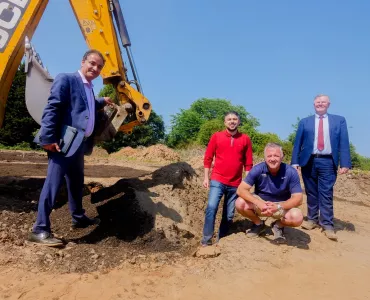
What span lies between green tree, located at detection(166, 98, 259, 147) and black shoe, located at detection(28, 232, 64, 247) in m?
32.7

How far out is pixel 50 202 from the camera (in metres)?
3.74

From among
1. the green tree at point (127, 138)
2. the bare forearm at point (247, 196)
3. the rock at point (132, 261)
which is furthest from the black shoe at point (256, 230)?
the green tree at point (127, 138)

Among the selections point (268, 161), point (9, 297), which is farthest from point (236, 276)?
point (9, 297)

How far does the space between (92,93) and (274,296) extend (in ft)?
9.03

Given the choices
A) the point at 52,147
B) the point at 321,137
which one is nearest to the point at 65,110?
the point at 52,147

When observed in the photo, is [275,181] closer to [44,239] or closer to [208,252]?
[208,252]

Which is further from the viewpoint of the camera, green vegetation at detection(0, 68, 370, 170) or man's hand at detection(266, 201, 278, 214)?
green vegetation at detection(0, 68, 370, 170)

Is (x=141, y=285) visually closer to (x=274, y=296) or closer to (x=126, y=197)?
(x=274, y=296)

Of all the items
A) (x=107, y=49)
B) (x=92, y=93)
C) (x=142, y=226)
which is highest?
(x=107, y=49)

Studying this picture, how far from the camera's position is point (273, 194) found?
421 cm

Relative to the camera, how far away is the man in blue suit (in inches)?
146

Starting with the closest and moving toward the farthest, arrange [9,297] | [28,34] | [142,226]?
[9,297] → [28,34] → [142,226]

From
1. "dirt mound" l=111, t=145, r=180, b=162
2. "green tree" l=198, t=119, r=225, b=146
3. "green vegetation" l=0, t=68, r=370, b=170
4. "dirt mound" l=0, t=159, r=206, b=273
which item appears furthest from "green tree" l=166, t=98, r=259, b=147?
"dirt mound" l=0, t=159, r=206, b=273

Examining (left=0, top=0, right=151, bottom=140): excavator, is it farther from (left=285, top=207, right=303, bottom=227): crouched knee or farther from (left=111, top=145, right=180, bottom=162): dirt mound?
(left=111, top=145, right=180, bottom=162): dirt mound
